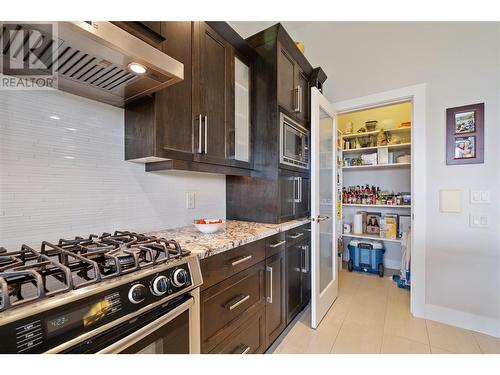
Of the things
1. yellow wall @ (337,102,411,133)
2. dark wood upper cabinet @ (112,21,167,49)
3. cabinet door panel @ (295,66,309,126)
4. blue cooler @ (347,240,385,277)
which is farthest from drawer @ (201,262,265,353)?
yellow wall @ (337,102,411,133)

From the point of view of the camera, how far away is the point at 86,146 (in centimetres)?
118

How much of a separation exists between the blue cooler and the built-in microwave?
1742 millimetres

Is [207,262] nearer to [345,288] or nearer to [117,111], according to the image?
[117,111]

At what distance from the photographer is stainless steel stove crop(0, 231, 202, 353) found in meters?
0.54

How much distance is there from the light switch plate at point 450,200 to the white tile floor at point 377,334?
983mm

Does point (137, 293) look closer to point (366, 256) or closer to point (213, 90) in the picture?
point (213, 90)

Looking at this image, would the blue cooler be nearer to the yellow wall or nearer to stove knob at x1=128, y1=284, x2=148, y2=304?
the yellow wall

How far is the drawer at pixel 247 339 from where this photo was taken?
1.16 m

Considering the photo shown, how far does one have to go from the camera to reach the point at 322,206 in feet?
6.98

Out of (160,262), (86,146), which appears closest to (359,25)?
(86,146)

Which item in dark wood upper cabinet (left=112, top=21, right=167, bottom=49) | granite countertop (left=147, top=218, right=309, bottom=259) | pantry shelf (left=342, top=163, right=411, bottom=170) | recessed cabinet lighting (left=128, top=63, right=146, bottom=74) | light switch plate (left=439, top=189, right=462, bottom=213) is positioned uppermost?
dark wood upper cabinet (left=112, top=21, right=167, bottom=49)

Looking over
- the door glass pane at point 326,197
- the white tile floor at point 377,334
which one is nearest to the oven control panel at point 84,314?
the white tile floor at point 377,334
